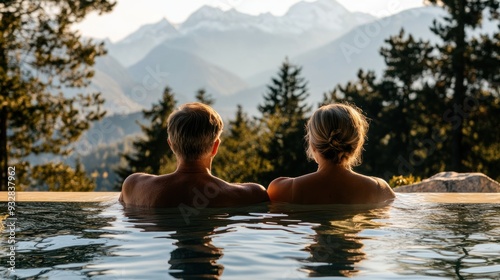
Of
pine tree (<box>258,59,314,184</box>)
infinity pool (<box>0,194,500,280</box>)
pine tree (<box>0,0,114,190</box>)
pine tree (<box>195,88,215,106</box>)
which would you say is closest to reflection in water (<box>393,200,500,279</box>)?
infinity pool (<box>0,194,500,280</box>)

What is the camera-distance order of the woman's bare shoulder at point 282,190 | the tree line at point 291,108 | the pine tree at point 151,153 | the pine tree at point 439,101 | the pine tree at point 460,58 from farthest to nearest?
the pine tree at point 151,153 → the pine tree at point 439,101 → the pine tree at point 460,58 → the tree line at point 291,108 → the woman's bare shoulder at point 282,190

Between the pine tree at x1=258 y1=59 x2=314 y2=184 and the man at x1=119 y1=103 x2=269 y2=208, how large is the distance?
1557 inches

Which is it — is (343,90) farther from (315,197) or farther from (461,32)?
(315,197)

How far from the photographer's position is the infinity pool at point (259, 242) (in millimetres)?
3383

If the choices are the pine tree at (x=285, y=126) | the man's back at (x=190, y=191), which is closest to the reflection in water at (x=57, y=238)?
the man's back at (x=190, y=191)

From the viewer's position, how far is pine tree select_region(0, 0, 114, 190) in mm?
27547

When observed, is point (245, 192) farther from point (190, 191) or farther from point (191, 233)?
point (191, 233)

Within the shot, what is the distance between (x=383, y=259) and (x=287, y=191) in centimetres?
236

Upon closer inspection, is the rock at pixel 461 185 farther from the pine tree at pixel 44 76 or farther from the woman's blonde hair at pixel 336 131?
the pine tree at pixel 44 76

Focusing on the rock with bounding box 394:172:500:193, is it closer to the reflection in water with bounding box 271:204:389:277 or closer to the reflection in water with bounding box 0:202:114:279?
the reflection in water with bounding box 271:204:389:277

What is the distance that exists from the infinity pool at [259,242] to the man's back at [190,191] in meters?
0.09

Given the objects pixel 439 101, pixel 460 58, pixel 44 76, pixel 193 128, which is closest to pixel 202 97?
pixel 439 101

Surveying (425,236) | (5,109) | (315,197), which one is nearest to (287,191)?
(315,197)

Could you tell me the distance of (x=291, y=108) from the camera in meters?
70.4
